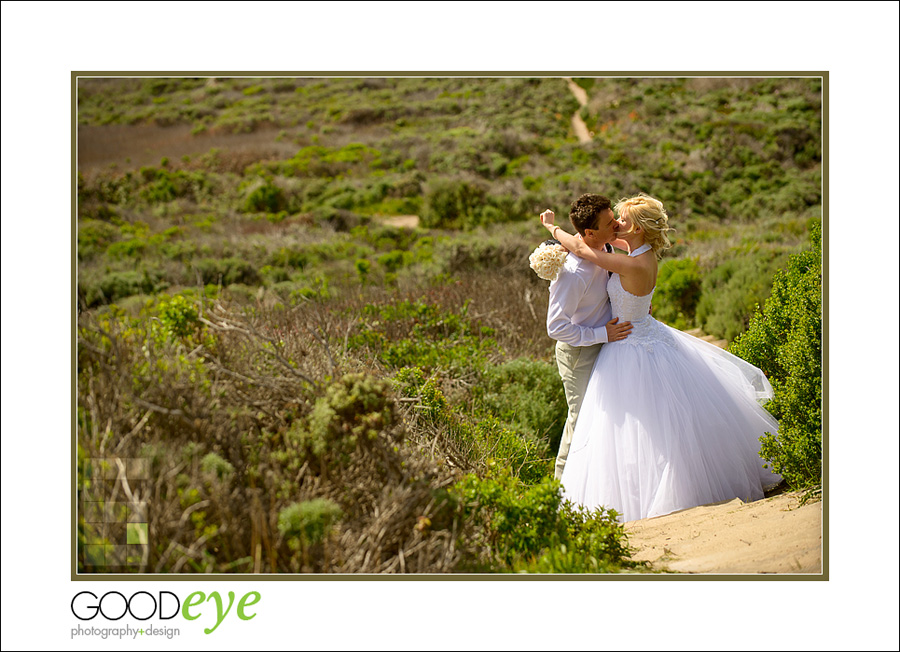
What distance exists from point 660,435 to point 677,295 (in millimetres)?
5339

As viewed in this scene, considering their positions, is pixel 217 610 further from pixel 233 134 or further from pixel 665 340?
pixel 233 134

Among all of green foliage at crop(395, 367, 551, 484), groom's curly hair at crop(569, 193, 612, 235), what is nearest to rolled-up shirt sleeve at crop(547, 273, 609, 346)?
groom's curly hair at crop(569, 193, 612, 235)

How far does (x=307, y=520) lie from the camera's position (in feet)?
8.18

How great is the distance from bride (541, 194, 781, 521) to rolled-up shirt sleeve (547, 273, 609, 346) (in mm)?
130

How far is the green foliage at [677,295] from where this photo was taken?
27.4 ft

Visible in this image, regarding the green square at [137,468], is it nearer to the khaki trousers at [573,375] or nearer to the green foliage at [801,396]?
the khaki trousers at [573,375]

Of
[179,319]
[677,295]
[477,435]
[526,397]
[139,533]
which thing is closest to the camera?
[139,533]

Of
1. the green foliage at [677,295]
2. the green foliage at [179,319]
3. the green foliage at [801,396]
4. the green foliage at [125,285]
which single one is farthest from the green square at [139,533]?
the green foliage at [125,285]

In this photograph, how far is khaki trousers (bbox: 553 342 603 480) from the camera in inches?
160

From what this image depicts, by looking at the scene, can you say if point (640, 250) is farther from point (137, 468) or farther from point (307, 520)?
point (137, 468)

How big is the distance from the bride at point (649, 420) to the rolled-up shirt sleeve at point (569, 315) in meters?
0.13

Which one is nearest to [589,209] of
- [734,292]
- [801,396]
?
[801,396]

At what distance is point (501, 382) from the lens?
5520 mm

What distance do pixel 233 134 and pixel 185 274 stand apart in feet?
39.0
